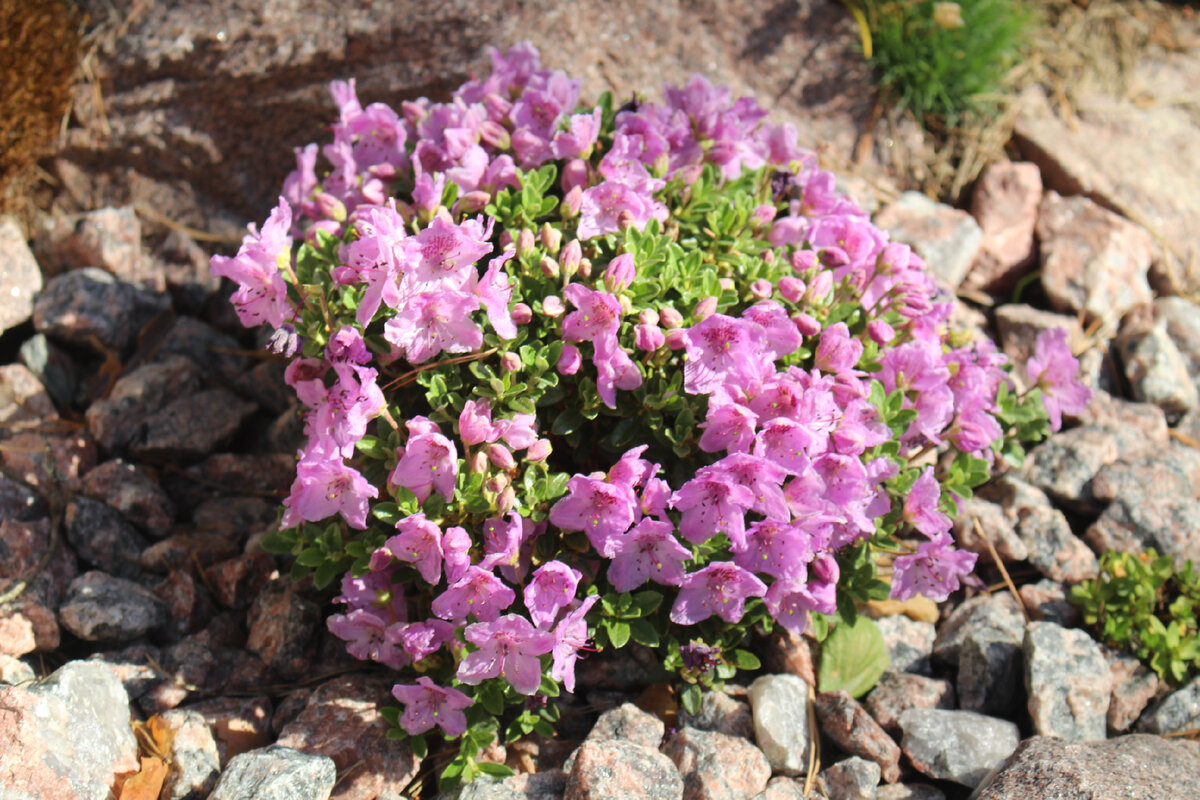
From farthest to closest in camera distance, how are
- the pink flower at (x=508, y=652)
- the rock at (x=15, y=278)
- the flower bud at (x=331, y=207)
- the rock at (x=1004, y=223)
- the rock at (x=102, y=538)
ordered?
the rock at (x=1004, y=223)
the rock at (x=15, y=278)
the rock at (x=102, y=538)
the flower bud at (x=331, y=207)
the pink flower at (x=508, y=652)

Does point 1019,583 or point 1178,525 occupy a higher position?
point 1178,525

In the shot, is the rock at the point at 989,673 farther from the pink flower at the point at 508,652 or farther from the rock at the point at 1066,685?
the pink flower at the point at 508,652

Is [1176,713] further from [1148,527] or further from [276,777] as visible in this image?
[276,777]

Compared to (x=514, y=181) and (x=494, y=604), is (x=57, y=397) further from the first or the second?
(x=494, y=604)

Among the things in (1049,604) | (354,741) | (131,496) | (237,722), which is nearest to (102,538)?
(131,496)

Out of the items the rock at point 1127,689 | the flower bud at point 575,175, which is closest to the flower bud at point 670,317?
the flower bud at point 575,175

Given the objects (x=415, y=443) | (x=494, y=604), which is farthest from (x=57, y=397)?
(x=494, y=604)
